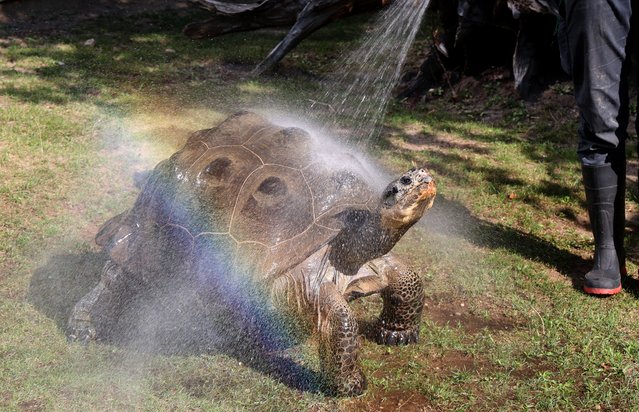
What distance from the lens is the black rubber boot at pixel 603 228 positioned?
4.70 metres

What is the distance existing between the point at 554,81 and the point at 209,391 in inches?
243

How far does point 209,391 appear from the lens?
3.86 m

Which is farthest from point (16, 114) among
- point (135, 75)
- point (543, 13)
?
point (543, 13)

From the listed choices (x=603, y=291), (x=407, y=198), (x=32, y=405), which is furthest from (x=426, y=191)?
(x=32, y=405)

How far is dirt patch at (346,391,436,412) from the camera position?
3.75 m

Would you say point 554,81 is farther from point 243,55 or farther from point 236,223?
point 236,223

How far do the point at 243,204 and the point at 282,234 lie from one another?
0.96 feet

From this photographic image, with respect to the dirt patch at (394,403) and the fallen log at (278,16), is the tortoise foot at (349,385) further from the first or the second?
the fallen log at (278,16)

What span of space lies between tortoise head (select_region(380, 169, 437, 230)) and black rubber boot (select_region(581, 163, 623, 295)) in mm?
1559

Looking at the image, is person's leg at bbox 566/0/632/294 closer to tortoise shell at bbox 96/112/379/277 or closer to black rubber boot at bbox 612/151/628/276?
black rubber boot at bbox 612/151/628/276

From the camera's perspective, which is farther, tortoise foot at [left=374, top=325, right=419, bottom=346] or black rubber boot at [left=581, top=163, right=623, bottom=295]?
black rubber boot at [left=581, top=163, right=623, bottom=295]

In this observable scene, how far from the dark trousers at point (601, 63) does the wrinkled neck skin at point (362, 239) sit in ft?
5.03

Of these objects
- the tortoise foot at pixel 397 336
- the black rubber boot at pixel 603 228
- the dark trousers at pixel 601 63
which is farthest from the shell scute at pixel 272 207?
the black rubber boot at pixel 603 228

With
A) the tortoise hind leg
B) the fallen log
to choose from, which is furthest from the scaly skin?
the fallen log
